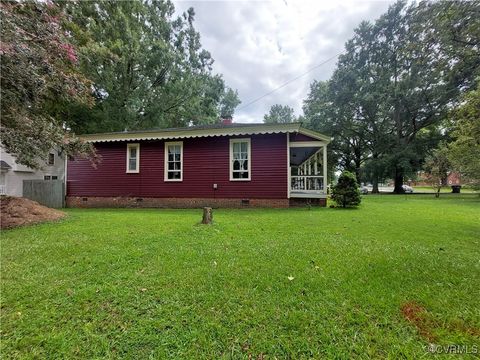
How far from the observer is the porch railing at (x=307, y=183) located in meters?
11.2

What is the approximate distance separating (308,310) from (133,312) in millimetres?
1849

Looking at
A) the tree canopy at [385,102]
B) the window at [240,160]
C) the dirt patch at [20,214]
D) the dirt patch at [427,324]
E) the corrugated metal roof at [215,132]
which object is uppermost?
the tree canopy at [385,102]

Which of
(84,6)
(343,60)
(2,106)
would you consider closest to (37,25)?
(2,106)

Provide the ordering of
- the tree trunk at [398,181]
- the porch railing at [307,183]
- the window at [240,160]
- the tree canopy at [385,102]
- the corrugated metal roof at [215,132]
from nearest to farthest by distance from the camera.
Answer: the corrugated metal roof at [215,132] → the window at [240,160] → the porch railing at [307,183] → the tree canopy at [385,102] → the tree trunk at [398,181]

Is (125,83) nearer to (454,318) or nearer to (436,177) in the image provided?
(454,318)

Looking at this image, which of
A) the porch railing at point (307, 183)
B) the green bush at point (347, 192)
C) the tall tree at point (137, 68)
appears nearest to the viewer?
the green bush at point (347, 192)

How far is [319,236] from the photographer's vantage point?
511cm

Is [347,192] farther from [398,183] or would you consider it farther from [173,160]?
[398,183]

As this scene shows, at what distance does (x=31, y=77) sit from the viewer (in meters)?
4.96

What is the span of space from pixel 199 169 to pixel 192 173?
Result: 0.40 m

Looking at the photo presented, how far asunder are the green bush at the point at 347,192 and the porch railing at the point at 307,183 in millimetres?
933

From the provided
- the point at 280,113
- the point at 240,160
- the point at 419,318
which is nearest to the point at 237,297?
the point at 419,318

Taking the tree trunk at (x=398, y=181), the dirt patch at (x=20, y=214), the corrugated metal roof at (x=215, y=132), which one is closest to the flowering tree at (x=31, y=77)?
the dirt patch at (x=20, y=214)

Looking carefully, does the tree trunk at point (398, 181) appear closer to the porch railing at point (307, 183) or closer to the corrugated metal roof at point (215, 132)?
the porch railing at point (307, 183)
